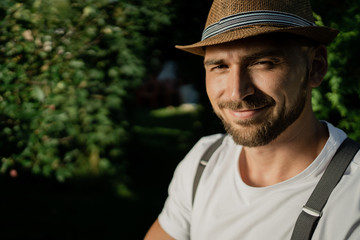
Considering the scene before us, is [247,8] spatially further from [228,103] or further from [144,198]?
[144,198]

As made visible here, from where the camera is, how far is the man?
4.50ft

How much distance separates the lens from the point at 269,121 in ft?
4.88

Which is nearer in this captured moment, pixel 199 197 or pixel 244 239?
pixel 244 239

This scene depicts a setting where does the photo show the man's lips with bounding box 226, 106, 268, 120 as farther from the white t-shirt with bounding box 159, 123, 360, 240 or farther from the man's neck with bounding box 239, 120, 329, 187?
the white t-shirt with bounding box 159, 123, 360, 240

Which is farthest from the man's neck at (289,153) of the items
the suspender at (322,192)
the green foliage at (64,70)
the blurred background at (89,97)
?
the green foliage at (64,70)

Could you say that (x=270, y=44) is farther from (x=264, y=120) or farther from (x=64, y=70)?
(x=64, y=70)

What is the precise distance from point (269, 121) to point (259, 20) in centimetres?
46

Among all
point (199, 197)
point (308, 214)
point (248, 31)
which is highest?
point (248, 31)

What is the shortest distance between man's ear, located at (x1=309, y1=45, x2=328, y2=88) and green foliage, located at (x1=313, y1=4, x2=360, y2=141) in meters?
0.50

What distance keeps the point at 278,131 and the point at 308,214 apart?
1.31 feet

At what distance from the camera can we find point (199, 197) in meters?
1.71

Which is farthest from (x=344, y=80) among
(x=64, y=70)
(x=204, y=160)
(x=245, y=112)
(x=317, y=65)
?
(x=64, y=70)

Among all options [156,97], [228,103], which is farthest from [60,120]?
[156,97]

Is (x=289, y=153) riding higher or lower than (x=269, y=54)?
lower
